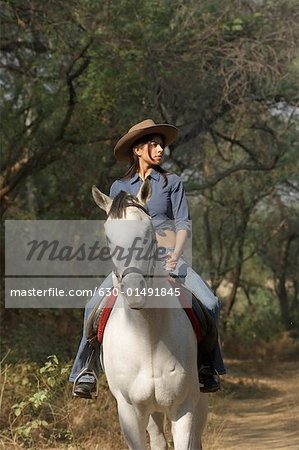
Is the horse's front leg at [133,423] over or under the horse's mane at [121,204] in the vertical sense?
under

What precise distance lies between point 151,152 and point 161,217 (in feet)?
1.61

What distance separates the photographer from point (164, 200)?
6453mm

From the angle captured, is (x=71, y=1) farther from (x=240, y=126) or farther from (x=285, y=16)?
(x=240, y=126)

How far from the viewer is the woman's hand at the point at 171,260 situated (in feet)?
20.2

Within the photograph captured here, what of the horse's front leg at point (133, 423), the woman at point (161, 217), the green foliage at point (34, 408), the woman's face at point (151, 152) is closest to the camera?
the horse's front leg at point (133, 423)

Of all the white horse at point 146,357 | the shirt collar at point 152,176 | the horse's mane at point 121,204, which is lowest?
the white horse at point 146,357

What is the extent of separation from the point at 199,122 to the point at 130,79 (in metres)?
1.68

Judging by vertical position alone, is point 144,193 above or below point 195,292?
above

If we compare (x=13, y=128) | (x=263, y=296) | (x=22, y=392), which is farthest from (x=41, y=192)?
(x=263, y=296)

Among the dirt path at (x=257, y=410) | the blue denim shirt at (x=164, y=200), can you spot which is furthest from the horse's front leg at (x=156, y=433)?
the dirt path at (x=257, y=410)

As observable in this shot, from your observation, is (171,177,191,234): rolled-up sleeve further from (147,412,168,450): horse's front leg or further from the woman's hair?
(147,412,168,450): horse's front leg

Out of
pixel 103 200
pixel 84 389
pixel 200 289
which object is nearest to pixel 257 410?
pixel 84 389

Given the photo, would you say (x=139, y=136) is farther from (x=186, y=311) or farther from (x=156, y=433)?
(x=156, y=433)
